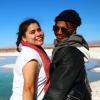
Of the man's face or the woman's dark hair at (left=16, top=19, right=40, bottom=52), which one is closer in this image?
the man's face

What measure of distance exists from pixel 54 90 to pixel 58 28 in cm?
69

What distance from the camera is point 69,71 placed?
3.11m

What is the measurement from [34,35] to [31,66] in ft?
1.47

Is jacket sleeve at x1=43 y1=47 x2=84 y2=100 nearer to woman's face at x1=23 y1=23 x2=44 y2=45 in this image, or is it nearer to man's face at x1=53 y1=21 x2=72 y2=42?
man's face at x1=53 y1=21 x2=72 y2=42

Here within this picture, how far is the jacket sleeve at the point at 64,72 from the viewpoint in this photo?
3098 mm

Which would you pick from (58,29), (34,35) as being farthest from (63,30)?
(34,35)

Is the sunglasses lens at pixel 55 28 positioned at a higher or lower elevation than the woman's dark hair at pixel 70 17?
lower

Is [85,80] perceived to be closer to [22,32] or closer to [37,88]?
[37,88]

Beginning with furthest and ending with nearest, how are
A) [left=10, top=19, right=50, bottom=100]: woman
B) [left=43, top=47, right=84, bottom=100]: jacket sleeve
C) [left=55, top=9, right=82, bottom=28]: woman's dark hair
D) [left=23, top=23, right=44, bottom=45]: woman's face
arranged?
[left=23, top=23, right=44, bottom=45]: woman's face
[left=55, top=9, right=82, bottom=28]: woman's dark hair
[left=10, top=19, right=50, bottom=100]: woman
[left=43, top=47, right=84, bottom=100]: jacket sleeve

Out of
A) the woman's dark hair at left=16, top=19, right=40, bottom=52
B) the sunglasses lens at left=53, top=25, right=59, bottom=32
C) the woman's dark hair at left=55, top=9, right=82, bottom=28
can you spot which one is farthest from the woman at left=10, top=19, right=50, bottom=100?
the woman's dark hair at left=55, top=9, right=82, bottom=28

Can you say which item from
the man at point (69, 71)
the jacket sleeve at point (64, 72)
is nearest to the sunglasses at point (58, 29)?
the man at point (69, 71)

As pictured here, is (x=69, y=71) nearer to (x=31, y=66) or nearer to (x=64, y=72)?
(x=64, y=72)

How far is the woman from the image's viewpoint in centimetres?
323

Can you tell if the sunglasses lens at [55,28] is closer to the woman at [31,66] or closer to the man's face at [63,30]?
the man's face at [63,30]
